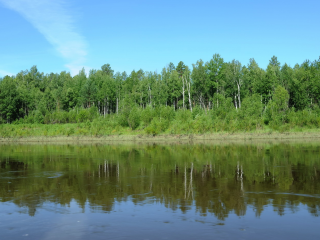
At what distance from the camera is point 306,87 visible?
215ft

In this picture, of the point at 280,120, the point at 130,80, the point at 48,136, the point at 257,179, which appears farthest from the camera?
the point at 130,80

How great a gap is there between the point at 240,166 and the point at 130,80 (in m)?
76.8

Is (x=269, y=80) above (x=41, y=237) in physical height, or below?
above

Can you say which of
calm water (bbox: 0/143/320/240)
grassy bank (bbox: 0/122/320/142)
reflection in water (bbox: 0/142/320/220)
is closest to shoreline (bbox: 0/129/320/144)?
grassy bank (bbox: 0/122/320/142)

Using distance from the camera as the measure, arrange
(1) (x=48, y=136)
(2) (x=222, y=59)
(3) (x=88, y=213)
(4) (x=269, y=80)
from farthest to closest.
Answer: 1. (2) (x=222, y=59)
2. (4) (x=269, y=80)
3. (1) (x=48, y=136)
4. (3) (x=88, y=213)

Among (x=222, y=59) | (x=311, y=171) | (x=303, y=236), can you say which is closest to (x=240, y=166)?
(x=311, y=171)

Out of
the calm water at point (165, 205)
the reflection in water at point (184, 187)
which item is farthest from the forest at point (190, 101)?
the calm water at point (165, 205)

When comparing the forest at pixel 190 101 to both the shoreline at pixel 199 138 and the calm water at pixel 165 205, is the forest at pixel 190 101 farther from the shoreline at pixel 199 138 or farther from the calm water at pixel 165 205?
the calm water at pixel 165 205

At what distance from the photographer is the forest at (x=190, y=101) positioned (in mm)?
56788

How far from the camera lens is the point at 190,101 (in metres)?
71.8

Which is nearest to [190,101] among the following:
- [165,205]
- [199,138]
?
[199,138]

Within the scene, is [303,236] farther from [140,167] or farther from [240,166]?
[140,167]

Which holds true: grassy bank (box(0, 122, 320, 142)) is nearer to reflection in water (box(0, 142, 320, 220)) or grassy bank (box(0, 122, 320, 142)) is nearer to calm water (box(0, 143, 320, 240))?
reflection in water (box(0, 142, 320, 220))

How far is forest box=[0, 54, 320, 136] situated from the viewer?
186 feet
